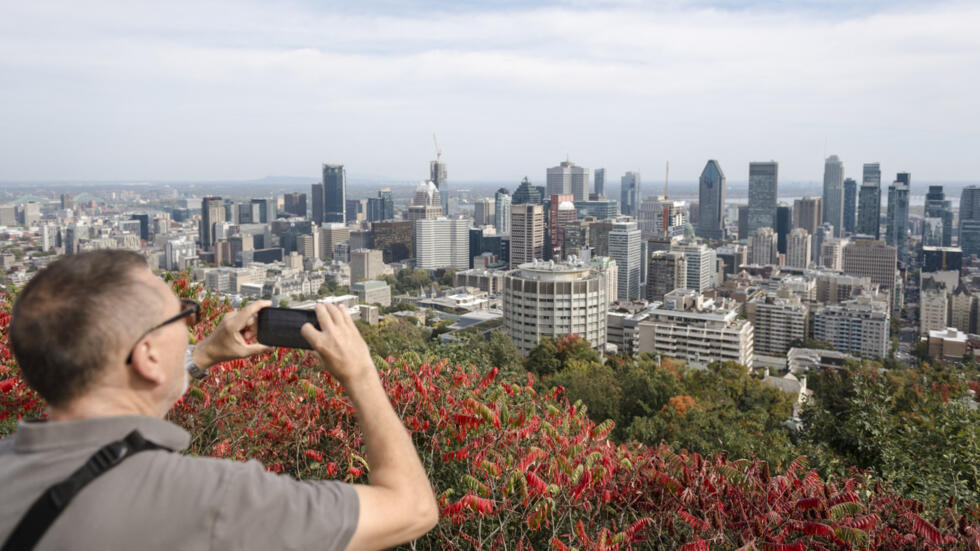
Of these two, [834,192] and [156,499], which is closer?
[156,499]

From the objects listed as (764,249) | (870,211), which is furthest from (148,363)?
(870,211)

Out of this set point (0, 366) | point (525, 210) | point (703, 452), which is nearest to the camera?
point (0, 366)

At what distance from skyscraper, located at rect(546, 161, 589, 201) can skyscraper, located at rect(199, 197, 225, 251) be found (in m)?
44.1

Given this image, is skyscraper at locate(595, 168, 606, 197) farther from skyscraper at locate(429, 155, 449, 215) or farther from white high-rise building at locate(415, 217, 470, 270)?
white high-rise building at locate(415, 217, 470, 270)

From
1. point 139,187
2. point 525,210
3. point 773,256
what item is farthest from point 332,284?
point 139,187

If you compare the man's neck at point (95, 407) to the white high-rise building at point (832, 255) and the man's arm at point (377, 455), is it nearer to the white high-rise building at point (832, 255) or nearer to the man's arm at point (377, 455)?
the man's arm at point (377, 455)

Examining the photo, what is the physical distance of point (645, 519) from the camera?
2.09 metres

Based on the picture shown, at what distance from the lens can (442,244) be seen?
59.9 meters

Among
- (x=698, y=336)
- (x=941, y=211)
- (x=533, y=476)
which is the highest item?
(x=941, y=211)

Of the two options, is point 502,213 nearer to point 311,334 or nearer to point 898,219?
point 898,219

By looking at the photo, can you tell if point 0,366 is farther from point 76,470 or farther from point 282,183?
point 282,183

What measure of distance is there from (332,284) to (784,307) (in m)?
26.8

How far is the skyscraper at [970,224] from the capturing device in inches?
2400

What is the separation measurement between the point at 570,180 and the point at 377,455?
315ft
